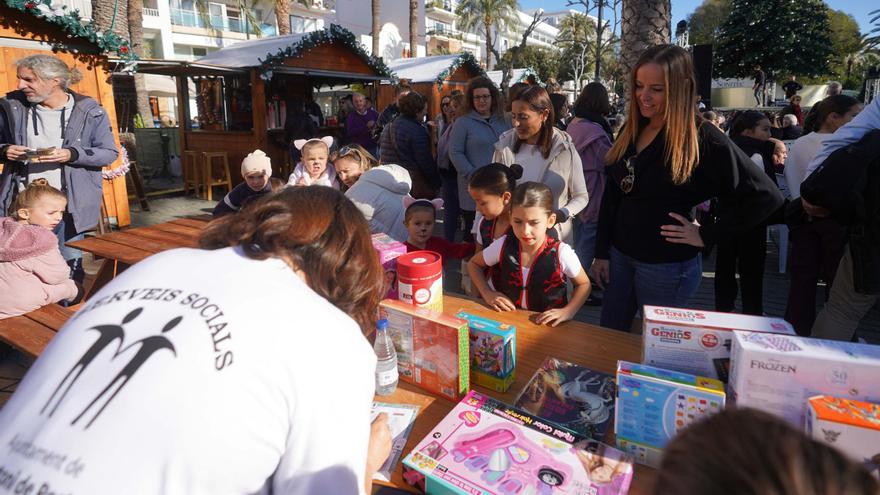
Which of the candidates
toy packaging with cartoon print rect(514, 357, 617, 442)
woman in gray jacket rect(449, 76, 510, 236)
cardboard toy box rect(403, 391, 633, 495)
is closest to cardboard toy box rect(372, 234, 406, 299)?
toy packaging with cartoon print rect(514, 357, 617, 442)

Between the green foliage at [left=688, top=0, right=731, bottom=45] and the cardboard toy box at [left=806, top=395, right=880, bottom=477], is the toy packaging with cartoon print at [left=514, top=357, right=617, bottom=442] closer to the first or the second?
the cardboard toy box at [left=806, top=395, right=880, bottom=477]

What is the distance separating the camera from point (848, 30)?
35875 mm

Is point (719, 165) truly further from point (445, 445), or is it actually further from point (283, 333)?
point (283, 333)

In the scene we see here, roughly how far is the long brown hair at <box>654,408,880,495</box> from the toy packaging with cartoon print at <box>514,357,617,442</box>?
2.35ft

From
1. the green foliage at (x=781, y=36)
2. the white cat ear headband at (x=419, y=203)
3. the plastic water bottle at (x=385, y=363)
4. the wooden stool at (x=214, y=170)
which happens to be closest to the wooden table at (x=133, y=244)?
the white cat ear headband at (x=419, y=203)

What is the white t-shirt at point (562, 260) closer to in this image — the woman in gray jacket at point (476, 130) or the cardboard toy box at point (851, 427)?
the cardboard toy box at point (851, 427)

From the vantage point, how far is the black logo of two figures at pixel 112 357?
864mm

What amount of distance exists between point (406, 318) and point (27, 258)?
9.57ft

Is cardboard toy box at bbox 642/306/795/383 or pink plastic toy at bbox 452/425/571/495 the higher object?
cardboard toy box at bbox 642/306/795/383

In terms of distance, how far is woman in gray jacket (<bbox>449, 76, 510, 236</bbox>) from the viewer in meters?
4.30

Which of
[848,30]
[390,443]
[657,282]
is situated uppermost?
[848,30]

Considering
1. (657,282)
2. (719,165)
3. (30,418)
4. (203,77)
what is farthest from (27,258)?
(203,77)

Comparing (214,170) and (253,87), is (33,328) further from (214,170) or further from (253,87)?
(214,170)

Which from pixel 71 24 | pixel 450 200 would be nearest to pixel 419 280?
pixel 450 200
